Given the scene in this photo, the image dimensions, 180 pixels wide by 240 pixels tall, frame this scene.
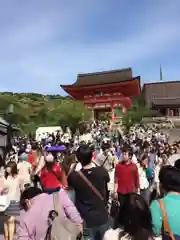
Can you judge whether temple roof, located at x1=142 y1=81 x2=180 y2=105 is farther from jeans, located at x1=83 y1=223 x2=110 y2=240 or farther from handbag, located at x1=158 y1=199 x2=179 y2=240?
handbag, located at x1=158 y1=199 x2=179 y2=240

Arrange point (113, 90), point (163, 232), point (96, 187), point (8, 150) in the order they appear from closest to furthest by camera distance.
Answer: point (163, 232) < point (96, 187) < point (8, 150) < point (113, 90)

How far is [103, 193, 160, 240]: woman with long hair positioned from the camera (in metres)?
2.03

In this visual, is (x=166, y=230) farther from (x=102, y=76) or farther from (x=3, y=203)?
(x=102, y=76)

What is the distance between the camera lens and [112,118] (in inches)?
1612

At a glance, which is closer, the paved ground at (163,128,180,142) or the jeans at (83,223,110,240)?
the jeans at (83,223,110,240)

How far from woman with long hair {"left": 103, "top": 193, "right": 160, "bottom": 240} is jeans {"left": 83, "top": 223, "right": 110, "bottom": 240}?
1.68 metres

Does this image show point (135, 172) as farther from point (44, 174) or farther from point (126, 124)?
point (126, 124)

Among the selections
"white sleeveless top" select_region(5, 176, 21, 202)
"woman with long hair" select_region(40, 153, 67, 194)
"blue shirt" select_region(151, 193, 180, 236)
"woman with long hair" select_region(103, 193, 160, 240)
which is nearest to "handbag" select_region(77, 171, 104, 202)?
"blue shirt" select_region(151, 193, 180, 236)

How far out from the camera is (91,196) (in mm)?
3623

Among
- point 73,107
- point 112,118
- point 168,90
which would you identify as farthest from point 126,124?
point 168,90

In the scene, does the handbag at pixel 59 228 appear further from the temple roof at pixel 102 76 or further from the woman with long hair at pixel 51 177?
the temple roof at pixel 102 76

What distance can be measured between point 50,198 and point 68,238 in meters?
0.35

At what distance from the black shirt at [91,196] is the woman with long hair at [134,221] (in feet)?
4.96

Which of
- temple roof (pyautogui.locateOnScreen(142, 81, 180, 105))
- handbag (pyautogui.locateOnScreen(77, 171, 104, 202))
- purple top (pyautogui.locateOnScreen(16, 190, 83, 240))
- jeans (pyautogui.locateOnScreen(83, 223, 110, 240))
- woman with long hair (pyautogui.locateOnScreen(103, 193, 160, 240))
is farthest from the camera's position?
temple roof (pyautogui.locateOnScreen(142, 81, 180, 105))
